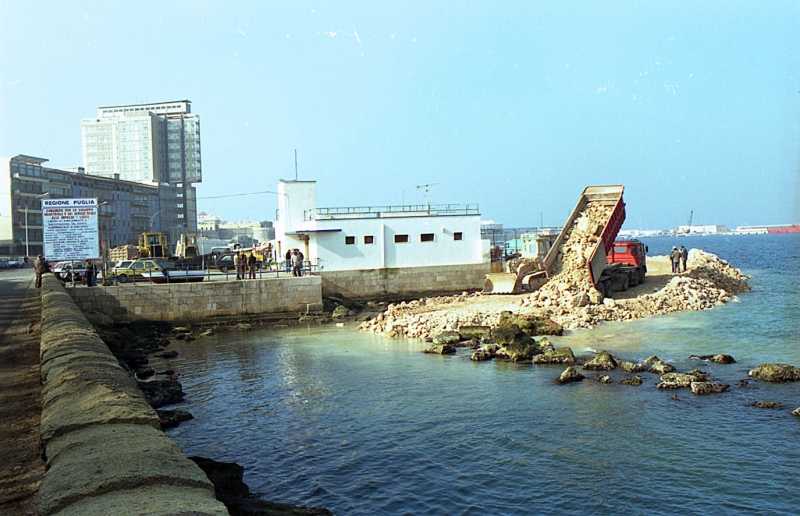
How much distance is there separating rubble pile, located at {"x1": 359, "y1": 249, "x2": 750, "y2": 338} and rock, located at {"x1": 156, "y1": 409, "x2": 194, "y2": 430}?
11006mm

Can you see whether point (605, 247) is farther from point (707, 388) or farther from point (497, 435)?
point (497, 435)

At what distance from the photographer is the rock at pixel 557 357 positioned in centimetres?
1638

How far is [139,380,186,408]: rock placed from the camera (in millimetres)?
13727

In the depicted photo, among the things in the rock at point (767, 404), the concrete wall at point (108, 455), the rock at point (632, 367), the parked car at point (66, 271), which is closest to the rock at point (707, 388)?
the rock at point (767, 404)

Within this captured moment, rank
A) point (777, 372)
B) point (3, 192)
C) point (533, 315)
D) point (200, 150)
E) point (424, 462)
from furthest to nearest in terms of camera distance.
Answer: point (200, 150) → point (3, 192) → point (533, 315) → point (777, 372) → point (424, 462)

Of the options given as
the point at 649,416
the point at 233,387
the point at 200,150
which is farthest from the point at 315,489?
the point at 200,150

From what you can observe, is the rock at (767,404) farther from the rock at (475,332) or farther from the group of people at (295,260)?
the group of people at (295,260)

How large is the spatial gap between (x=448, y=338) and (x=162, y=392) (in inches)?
360

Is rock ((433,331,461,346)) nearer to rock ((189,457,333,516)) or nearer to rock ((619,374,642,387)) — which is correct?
rock ((619,374,642,387))

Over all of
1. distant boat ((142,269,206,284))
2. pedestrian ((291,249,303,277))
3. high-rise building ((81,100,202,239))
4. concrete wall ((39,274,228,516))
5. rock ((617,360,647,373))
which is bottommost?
rock ((617,360,647,373))

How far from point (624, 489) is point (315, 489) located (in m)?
3.99

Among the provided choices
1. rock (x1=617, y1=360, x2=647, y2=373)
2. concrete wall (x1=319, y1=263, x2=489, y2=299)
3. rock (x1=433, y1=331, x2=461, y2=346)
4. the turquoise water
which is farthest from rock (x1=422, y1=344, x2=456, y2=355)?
concrete wall (x1=319, y1=263, x2=489, y2=299)

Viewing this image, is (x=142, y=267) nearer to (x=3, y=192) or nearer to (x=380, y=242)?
(x=380, y=242)

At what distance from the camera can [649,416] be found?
452 inches
